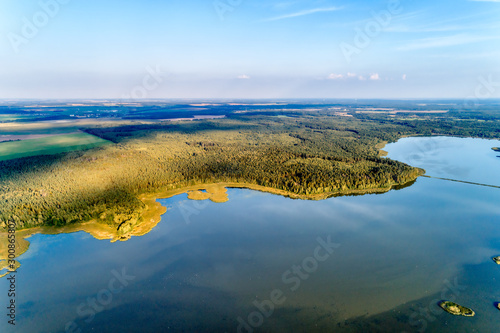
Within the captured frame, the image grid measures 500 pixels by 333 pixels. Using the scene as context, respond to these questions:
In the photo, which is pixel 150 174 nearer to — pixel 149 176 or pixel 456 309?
pixel 149 176

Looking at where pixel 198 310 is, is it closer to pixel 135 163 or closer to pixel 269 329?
pixel 269 329

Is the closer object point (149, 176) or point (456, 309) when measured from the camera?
point (456, 309)

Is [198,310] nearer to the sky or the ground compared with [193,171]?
nearer to the ground

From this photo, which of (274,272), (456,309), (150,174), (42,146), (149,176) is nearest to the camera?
(456,309)

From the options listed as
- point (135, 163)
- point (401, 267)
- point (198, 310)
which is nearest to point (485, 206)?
point (401, 267)

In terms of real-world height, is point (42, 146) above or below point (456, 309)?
above

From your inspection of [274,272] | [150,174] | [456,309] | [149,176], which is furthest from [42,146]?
[456,309]

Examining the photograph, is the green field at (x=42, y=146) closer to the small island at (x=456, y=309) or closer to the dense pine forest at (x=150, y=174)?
the dense pine forest at (x=150, y=174)
